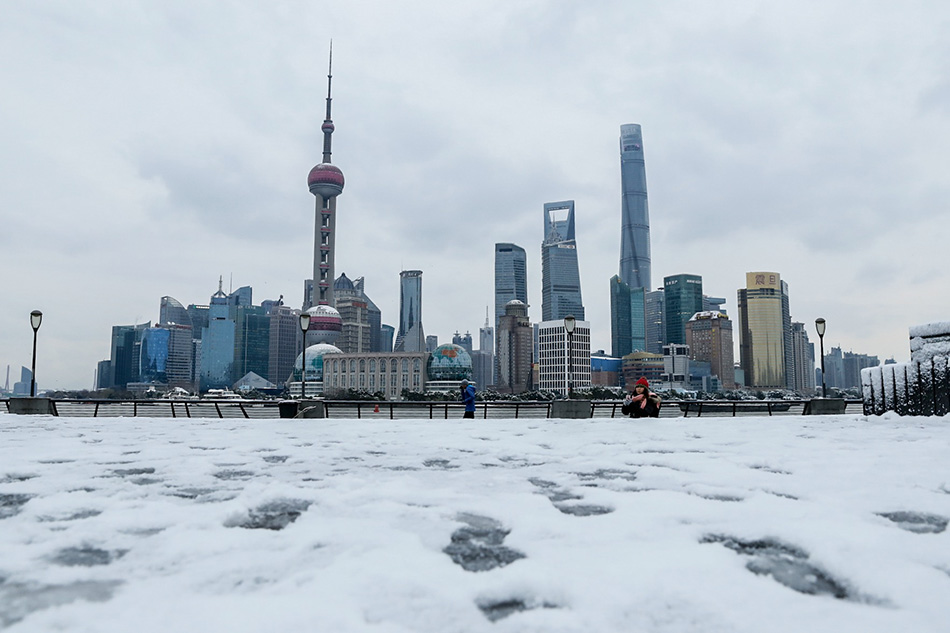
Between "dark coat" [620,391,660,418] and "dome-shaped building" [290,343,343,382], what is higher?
"dome-shaped building" [290,343,343,382]

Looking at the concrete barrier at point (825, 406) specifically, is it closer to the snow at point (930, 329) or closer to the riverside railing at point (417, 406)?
the riverside railing at point (417, 406)

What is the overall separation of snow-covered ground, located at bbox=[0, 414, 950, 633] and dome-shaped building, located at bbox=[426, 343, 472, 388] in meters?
161

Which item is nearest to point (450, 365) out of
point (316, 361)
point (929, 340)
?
point (316, 361)

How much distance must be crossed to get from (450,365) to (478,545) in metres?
166

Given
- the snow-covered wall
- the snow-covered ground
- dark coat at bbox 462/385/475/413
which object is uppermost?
the snow-covered wall

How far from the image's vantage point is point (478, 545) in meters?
4.14

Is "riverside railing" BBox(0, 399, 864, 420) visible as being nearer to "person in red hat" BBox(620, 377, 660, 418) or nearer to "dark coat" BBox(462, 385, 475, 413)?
"dark coat" BBox(462, 385, 475, 413)

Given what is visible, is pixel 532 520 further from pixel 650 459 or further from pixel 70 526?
pixel 650 459

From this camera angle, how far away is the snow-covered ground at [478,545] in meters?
2.93

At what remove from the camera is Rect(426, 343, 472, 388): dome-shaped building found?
16950cm

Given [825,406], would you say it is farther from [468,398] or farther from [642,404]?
[468,398]

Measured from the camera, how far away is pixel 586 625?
279 cm

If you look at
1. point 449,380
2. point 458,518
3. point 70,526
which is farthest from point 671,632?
point 449,380

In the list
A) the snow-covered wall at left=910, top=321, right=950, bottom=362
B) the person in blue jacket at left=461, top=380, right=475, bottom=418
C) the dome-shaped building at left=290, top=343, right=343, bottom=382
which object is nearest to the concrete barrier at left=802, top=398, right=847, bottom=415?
the snow-covered wall at left=910, top=321, right=950, bottom=362
